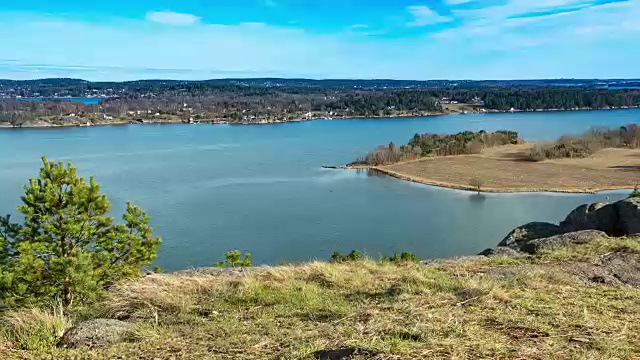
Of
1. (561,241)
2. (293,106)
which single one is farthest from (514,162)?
(293,106)

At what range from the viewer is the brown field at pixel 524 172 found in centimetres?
4569

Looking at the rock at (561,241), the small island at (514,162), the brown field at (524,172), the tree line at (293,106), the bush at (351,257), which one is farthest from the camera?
the tree line at (293,106)

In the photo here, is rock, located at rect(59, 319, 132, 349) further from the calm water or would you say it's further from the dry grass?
the calm water

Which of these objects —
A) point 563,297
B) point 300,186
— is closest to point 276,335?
point 563,297

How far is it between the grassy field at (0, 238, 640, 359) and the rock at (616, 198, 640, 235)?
15.2 ft

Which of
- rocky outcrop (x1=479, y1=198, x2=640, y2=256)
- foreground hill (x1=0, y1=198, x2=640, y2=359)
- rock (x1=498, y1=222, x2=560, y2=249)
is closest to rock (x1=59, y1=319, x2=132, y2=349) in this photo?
foreground hill (x1=0, y1=198, x2=640, y2=359)

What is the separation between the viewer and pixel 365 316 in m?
3.86

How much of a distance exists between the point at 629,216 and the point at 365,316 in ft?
25.9

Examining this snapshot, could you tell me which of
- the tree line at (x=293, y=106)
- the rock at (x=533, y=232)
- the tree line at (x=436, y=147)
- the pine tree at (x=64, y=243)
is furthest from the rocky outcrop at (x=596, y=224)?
the tree line at (x=293, y=106)

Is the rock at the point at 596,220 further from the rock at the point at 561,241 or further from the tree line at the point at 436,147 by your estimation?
the tree line at the point at 436,147

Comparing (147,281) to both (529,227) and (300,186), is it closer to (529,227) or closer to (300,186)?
(529,227)

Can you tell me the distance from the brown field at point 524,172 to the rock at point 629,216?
116 feet

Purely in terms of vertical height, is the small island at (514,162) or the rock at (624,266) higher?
the rock at (624,266)

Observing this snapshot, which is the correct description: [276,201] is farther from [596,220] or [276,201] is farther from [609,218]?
[609,218]
